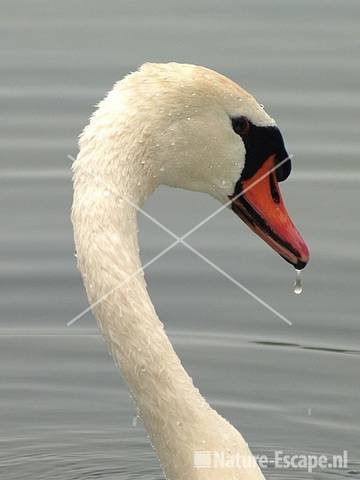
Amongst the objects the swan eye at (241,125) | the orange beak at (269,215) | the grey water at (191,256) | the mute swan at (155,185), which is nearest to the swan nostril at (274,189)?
the orange beak at (269,215)

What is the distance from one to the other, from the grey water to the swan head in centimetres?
168

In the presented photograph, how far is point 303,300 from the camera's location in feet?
28.2

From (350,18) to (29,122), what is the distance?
261 centimetres

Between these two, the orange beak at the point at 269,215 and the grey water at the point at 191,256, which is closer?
the orange beak at the point at 269,215

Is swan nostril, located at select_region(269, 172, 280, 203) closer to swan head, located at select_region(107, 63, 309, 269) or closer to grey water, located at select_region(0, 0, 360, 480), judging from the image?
swan head, located at select_region(107, 63, 309, 269)

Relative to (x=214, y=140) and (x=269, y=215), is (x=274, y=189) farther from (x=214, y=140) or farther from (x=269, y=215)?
(x=214, y=140)

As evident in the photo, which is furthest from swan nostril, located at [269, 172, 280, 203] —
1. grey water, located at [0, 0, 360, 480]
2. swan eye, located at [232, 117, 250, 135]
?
grey water, located at [0, 0, 360, 480]

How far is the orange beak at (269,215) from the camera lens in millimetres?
5949

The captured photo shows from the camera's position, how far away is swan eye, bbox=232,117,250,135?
5609 millimetres

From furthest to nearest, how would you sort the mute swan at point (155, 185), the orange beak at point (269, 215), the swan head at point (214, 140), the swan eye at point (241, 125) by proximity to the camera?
the orange beak at point (269, 215) < the swan eye at point (241, 125) < the swan head at point (214, 140) < the mute swan at point (155, 185)

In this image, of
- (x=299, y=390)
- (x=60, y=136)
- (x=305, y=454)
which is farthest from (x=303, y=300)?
(x=60, y=136)

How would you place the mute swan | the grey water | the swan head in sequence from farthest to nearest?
the grey water
the swan head
the mute swan

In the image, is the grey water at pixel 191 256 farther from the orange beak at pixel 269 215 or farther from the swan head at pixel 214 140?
the swan head at pixel 214 140

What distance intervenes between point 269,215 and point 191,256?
2.98m
